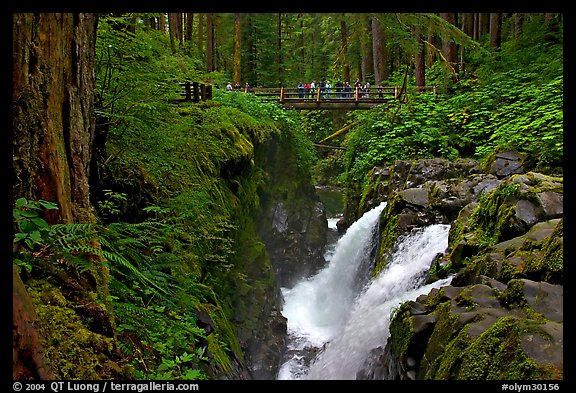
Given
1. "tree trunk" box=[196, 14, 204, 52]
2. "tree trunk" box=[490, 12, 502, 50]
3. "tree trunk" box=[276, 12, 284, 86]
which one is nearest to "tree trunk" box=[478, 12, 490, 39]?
"tree trunk" box=[490, 12, 502, 50]

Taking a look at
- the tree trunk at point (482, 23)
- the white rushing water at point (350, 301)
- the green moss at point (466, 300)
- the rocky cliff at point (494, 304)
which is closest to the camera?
the rocky cliff at point (494, 304)

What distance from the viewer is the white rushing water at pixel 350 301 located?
7191 millimetres

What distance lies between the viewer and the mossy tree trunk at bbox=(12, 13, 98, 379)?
2.54 m

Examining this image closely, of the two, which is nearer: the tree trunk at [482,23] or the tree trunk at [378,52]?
the tree trunk at [378,52]

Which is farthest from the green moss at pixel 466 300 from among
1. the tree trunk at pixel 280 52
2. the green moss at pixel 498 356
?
the tree trunk at pixel 280 52

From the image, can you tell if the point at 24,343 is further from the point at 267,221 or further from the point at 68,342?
the point at 267,221

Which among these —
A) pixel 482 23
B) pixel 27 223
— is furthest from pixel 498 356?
pixel 482 23

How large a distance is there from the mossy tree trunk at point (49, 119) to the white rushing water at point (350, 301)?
531 centimetres

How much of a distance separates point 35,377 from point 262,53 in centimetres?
2926

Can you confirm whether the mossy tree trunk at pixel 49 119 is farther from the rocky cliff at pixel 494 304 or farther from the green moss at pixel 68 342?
the rocky cliff at pixel 494 304

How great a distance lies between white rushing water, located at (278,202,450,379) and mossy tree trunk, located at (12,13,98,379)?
5311 mm

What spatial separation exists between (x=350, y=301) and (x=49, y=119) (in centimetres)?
1085

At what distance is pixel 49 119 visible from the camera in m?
2.89
